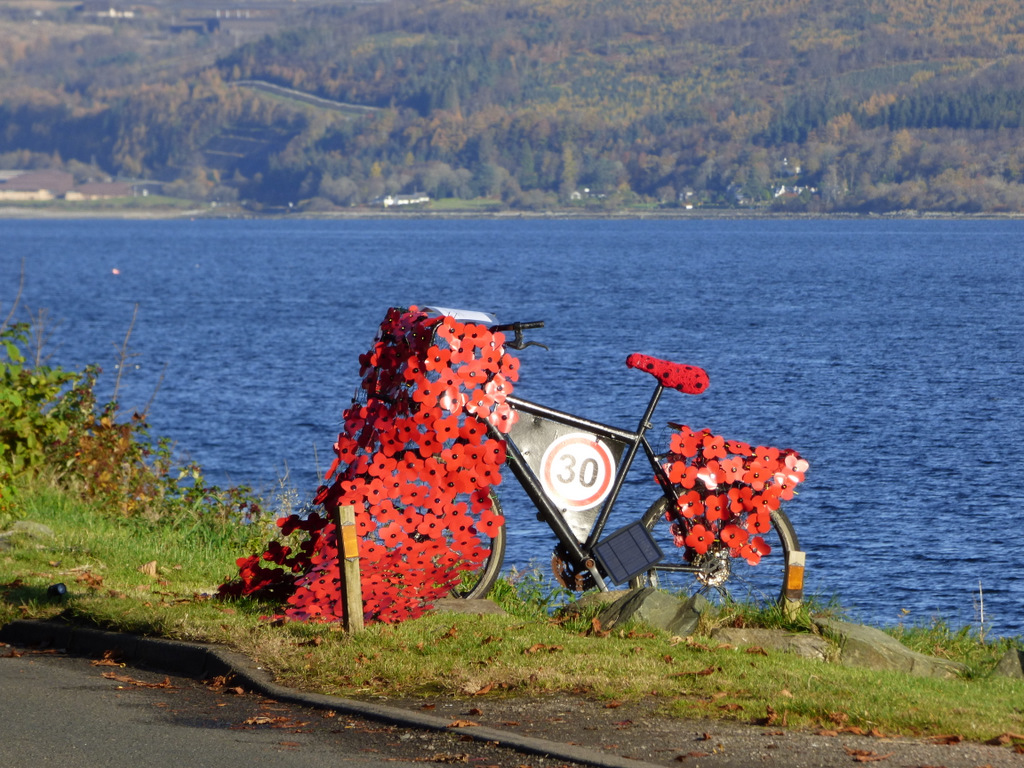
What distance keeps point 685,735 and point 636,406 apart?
27.1 meters

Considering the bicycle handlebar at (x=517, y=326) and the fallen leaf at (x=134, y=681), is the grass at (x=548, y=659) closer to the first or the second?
the fallen leaf at (x=134, y=681)

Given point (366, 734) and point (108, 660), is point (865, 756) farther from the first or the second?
point (108, 660)

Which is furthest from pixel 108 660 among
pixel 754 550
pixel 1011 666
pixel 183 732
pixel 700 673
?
pixel 1011 666

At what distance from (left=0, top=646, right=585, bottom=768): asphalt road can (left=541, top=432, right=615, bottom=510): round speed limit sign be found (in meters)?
2.36

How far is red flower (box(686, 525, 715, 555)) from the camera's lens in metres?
8.55

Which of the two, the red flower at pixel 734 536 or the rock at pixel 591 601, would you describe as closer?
the rock at pixel 591 601

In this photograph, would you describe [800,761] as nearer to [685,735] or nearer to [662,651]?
[685,735]

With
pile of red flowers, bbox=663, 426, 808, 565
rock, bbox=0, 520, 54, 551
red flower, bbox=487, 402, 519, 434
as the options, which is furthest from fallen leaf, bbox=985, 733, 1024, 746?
rock, bbox=0, 520, 54, 551

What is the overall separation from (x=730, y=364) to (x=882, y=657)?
34.8 metres

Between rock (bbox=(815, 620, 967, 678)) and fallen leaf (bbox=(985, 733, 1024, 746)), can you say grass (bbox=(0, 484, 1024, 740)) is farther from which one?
rock (bbox=(815, 620, 967, 678))

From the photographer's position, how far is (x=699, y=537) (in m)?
8.58

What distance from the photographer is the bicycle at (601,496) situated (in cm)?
837

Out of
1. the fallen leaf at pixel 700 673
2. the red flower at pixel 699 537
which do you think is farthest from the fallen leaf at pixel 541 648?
the red flower at pixel 699 537

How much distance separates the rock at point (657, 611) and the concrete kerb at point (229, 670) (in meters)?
1.90
